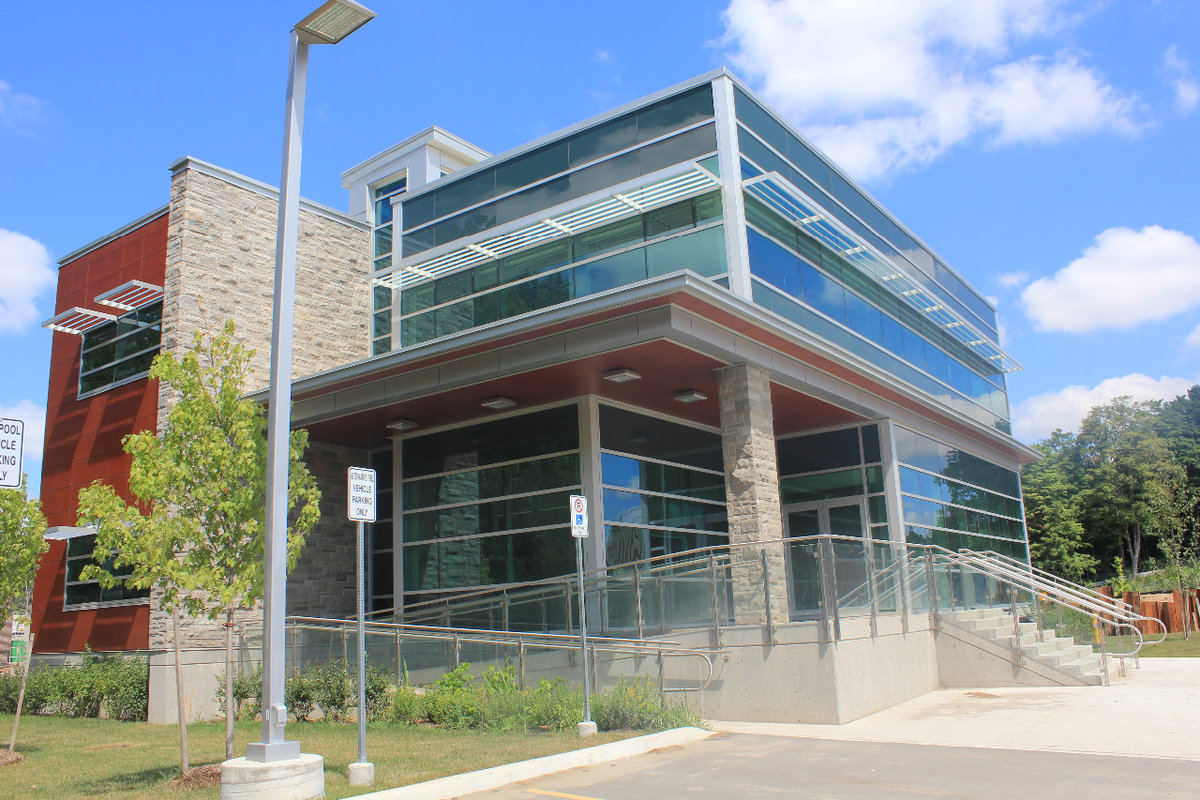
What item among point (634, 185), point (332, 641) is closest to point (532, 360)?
point (634, 185)

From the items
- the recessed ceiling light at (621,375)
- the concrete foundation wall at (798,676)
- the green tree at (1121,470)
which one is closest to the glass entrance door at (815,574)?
the concrete foundation wall at (798,676)

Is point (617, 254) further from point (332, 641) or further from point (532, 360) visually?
point (332, 641)

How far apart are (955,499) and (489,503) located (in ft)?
38.3

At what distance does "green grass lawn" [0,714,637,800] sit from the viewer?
341 inches

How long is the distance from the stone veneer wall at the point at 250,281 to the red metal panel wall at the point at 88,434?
81 cm

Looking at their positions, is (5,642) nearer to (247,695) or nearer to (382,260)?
(382,260)

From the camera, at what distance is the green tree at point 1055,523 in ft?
194

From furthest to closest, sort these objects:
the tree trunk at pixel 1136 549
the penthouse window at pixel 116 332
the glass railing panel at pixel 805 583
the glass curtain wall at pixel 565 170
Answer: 1. the tree trunk at pixel 1136 549
2. the penthouse window at pixel 116 332
3. the glass curtain wall at pixel 565 170
4. the glass railing panel at pixel 805 583

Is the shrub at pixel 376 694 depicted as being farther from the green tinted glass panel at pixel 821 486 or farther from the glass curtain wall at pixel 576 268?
the green tinted glass panel at pixel 821 486

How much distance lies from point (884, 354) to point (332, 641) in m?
12.8

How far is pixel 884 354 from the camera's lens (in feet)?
68.6

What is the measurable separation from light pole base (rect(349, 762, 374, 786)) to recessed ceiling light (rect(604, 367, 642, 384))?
8.37 meters

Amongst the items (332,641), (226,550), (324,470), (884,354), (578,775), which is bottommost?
(578,775)

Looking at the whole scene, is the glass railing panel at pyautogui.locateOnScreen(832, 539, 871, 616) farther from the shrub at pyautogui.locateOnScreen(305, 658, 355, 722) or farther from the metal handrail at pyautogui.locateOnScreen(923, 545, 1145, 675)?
the shrub at pyautogui.locateOnScreen(305, 658, 355, 722)
